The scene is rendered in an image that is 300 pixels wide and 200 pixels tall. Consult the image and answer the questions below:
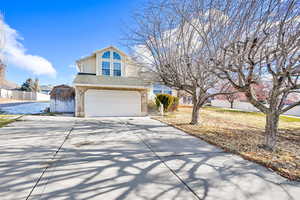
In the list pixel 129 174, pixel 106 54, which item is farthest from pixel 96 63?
pixel 129 174

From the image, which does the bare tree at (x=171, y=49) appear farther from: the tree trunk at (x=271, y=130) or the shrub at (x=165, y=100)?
the shrub at (x=165, y=100)

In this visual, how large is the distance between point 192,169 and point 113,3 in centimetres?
789

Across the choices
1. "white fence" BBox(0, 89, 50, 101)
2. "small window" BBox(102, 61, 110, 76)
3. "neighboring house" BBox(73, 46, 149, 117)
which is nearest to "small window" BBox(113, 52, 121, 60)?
"neighboring house" BBox(73, 46, 149, 117)

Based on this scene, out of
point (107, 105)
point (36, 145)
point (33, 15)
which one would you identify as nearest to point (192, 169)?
point (36, 145)

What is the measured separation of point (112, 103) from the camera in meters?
10.6

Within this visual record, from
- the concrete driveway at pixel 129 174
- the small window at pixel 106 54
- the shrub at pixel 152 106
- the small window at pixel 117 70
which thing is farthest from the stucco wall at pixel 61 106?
the concrete driveway at pixel 129 174

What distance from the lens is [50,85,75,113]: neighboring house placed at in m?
11.5

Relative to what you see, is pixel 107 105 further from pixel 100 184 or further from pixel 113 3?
pixel 100 184

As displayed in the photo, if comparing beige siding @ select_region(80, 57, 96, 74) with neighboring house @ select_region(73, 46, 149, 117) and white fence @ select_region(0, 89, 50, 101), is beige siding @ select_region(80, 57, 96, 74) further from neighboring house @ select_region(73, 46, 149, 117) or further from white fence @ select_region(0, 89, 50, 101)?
white fence @ select_region(0, 89, 50, 101)

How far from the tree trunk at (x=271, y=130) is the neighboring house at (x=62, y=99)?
43.8 ft

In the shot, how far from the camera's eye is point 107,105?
412 inches

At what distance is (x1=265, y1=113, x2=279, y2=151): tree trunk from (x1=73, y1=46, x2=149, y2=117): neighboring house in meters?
7.91

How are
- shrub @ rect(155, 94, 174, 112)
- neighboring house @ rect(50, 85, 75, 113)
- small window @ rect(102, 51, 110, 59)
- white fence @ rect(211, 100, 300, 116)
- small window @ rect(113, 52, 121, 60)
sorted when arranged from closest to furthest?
1. neighboring house @ rect(50, 85, 75, 113)
2. small window @ rect(102, 51, 110, 59)
3. small window @ rect(113, 52, 121, 60)
4. shrub @ rect(155, 94, 174, 112)
5. white fence @ rect(211, 100, 300, 116)

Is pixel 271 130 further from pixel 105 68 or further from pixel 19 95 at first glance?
pixel 19 95
